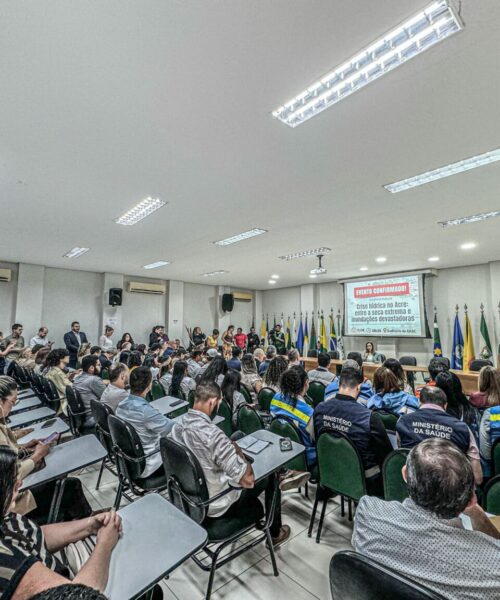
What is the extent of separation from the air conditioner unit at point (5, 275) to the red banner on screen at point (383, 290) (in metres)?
9.70

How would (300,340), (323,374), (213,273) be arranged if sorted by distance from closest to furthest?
(323,374)
(213,273)
(300,340)

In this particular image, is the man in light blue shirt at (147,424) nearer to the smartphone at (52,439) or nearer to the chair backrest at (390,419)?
the smartphone at (52,439)

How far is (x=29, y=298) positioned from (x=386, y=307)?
9.83m

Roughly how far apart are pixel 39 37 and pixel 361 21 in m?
1.74

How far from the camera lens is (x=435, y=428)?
2064mm

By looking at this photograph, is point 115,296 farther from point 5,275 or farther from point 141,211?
point 141,211

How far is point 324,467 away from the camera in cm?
219

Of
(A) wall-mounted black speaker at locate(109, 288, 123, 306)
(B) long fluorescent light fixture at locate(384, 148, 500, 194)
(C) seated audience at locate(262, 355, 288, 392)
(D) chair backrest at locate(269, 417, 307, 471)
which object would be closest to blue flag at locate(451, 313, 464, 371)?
(B) long fluorescent light fixture at locate(384, 148, 500, 194)

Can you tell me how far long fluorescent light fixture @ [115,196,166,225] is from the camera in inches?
158

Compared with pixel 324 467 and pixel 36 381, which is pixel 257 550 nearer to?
pixel 324 467

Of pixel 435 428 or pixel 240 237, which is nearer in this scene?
pixel 435 428

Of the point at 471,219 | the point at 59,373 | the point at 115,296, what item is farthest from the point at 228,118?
the point at 115,296

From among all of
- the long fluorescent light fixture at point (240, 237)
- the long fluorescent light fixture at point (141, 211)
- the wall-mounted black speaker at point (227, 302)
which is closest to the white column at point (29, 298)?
the long fluorescent light fixture at point (141, 211)

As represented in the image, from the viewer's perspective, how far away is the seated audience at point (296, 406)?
2510 mm
